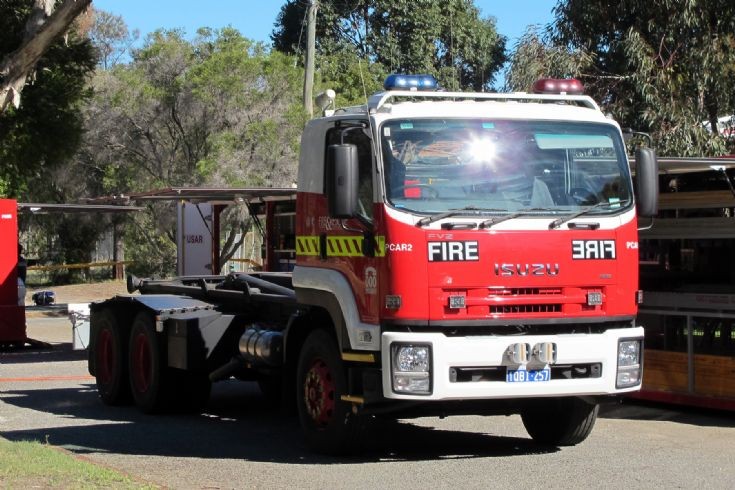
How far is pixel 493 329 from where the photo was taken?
924 centimetres

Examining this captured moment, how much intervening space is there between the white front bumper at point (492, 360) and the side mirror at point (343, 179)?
1.00 metres

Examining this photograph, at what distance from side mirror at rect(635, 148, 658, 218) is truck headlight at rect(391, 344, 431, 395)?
220 cm

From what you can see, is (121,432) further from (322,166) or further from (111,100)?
(111,100)

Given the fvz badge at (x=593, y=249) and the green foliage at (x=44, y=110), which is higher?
the green foliage at (x=44, y=110)

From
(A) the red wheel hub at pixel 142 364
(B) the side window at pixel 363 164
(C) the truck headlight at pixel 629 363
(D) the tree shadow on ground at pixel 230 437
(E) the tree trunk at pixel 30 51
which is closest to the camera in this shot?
(B) the side window at pixel 363 164

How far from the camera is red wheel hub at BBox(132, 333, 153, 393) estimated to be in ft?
42.7

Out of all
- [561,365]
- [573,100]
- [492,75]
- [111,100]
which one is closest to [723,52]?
[573,100]

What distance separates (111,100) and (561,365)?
30.6 m

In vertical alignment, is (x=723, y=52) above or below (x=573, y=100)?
above

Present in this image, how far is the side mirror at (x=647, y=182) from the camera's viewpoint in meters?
9.67

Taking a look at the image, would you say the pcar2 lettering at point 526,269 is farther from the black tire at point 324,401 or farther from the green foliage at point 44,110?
the green foliage at point 44,110

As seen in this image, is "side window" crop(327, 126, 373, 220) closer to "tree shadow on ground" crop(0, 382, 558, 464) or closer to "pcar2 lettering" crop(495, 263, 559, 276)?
"pcar2 lettering" crop(495, 263, 559, 276)

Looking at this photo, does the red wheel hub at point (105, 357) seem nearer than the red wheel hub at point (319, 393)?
No

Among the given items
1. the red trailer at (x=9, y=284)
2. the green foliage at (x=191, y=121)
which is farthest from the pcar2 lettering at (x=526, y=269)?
the green foliage at (x=191, y=121)
